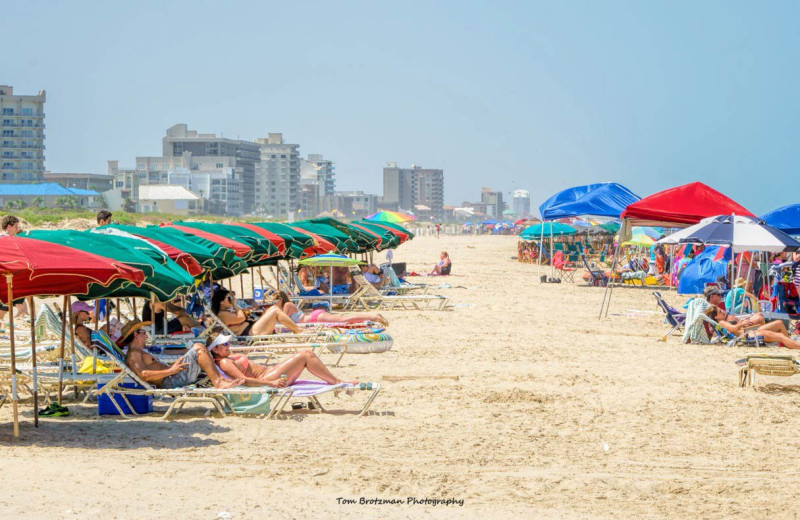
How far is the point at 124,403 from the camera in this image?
8406mm

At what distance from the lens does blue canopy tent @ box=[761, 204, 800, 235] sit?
2005cm

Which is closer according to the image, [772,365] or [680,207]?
[772,365]

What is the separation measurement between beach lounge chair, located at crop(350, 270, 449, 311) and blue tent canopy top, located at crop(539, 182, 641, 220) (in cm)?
443

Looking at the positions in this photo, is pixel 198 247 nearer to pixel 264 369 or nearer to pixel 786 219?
pixel 264 369

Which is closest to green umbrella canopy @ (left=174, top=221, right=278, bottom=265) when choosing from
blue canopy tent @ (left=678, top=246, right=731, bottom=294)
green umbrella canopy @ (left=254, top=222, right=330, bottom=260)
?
green umbrella canopy @ (left=254, top=222, right=330, bottom=260)

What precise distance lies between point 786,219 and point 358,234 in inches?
337

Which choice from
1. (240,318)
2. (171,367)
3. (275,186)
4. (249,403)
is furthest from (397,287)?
(275,186)

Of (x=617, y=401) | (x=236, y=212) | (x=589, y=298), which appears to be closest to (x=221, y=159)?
(x=236, y=212)

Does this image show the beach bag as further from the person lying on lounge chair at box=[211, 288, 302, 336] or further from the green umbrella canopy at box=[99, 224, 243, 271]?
the person lying on lounge chair at box=[211, 288, 302, 336]

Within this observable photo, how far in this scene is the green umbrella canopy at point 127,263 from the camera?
779 centimetres

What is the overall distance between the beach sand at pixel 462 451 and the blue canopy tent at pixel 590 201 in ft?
33.7

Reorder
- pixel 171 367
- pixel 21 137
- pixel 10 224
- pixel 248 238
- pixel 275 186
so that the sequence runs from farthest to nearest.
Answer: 1. pixel 275 186
2. pixel 21 137
3. pixel 248 238
4. pixel 10 224
5. pixel 171 367

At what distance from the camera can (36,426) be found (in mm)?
7777

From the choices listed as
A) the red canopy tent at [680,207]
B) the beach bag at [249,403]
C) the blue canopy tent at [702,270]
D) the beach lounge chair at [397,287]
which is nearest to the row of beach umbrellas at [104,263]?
the beach bag at [249,403]
